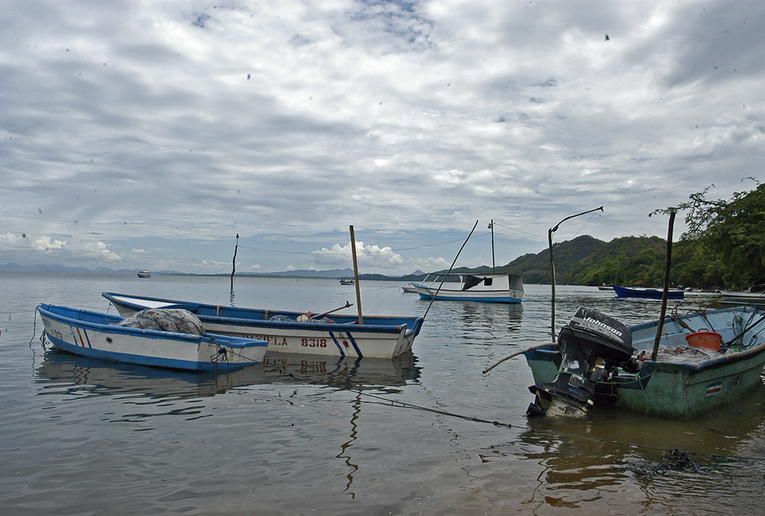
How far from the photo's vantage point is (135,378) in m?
11.2

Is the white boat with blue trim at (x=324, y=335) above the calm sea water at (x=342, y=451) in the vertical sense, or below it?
above

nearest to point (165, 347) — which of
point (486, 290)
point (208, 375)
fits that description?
point (208, 375)

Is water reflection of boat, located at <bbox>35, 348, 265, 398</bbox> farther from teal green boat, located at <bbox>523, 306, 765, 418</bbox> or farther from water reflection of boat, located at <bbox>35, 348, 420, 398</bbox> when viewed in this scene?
teal green boat, located at <bbox>523, 306, 765, 418</bbox>

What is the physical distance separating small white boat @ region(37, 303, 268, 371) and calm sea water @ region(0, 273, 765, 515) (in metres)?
0.67

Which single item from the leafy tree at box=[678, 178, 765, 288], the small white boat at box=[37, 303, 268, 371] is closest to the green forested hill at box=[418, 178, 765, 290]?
the leafy tree at box=[678, 178, 765, 288]

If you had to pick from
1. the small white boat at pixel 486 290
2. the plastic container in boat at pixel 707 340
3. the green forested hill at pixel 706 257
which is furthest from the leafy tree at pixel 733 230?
the plastic container in boat at pixel 707 340

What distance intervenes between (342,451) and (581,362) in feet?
13.8

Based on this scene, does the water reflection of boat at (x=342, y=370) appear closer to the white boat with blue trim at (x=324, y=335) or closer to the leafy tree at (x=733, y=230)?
the white boat with blue trim at (x=324, y=335)

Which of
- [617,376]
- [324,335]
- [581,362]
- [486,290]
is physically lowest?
[617,376]

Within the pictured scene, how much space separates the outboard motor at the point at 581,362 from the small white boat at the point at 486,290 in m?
36.7

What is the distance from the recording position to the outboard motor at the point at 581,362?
753 centimetres

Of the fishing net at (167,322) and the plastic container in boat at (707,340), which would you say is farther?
the fishing net at (167,322)

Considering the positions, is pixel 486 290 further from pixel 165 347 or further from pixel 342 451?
pixel 342 451

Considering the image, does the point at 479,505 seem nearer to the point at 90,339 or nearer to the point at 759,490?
the point at 759,490
